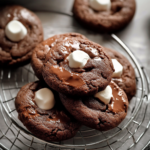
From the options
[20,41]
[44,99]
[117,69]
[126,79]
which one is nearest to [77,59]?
[44,99]

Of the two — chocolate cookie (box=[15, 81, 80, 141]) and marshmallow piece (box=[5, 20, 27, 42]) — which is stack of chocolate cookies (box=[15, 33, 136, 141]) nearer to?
chocolate cookie (box=[15, 81, 80, 141])

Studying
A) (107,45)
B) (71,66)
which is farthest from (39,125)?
(107,45)

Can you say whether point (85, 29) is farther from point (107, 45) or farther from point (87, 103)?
point (87, 103)

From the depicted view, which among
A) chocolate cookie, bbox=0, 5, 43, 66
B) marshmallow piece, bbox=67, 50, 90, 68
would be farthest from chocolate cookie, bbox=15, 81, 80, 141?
chocolate cookie, bbox=0, 5, 43, 66

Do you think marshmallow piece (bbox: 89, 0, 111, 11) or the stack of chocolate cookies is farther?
marshmallow piece (bbox: 89, 0, 111, 11)

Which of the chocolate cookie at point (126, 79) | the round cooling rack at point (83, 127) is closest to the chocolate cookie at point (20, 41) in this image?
the round cooling rack at point (83, 127)
